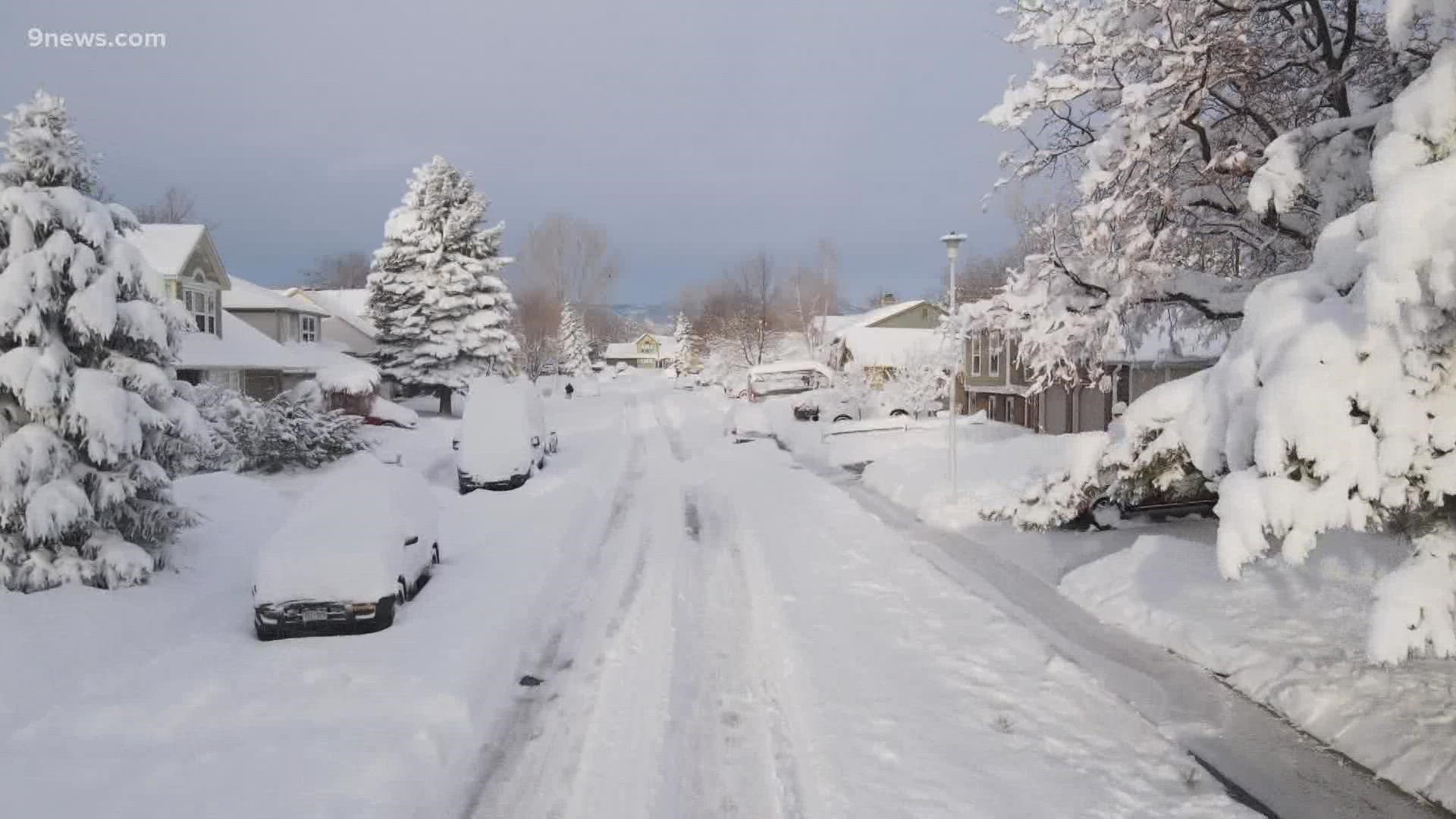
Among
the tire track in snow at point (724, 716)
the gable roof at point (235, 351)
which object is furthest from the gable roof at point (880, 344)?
the tire track in snow at point (724, 716)

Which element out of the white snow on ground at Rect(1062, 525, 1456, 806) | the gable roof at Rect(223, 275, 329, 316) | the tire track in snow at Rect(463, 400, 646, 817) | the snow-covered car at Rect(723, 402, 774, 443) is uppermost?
the gable roof at Rect(223, 275, 329, 316)

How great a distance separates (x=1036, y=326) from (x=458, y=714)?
7.92m

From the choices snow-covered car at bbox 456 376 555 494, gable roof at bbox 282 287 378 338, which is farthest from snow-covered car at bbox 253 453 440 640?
gable roof at bbox 282 287 378 338

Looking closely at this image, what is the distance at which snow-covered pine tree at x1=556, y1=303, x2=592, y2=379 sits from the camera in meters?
77.6

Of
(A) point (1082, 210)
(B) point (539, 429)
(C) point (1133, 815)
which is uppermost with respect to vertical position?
(A) point (1082, 210)

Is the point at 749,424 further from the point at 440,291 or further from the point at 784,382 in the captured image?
the point at 440,291

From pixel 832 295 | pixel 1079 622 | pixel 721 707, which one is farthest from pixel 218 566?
pixel 832 295

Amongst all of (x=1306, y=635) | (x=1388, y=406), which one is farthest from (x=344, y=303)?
(x=1388, y=406)

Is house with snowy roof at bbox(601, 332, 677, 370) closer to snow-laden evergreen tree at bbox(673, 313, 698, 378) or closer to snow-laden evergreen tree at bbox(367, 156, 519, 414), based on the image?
snow-laden evergreen tree at bbox(673, 313, 698, 378)

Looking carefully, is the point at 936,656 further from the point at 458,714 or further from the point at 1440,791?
the point at 458,714

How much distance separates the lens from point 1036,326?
34.5 ft

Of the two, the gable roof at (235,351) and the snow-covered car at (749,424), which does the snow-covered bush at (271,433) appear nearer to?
the gable roof at (235,351)

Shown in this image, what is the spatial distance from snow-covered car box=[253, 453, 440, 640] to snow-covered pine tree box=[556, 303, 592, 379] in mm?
64947

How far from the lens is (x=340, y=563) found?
882 cm
